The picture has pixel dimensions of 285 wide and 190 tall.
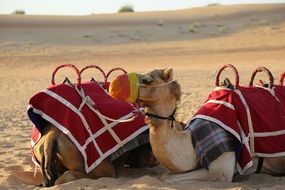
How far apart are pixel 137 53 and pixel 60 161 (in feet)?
76.7

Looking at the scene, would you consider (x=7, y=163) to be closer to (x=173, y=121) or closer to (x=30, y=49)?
(x=173, y=121)

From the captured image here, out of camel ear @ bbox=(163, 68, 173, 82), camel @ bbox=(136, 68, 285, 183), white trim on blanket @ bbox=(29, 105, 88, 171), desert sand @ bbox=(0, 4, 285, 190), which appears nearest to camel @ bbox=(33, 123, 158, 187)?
white trim on blanket @ bbox=(29, 105, 88, 171)

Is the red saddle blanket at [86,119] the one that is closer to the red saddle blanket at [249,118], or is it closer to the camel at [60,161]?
the camel at [60,161]

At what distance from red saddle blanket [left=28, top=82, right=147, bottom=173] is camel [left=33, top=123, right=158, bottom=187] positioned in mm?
63

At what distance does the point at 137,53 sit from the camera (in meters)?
28.7

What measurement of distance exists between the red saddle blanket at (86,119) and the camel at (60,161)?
63mm

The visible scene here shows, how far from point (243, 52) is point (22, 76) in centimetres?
1156

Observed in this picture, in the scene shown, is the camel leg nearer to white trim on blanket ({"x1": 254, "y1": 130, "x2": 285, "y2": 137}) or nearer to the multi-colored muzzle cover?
white trim on blanket ({"x1": 254, "y1": 130, "x2": 285, "y2": 137})

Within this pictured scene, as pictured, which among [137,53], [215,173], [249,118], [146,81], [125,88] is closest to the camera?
[125,88]

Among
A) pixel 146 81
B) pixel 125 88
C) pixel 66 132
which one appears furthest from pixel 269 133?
pixel 66 132

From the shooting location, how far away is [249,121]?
17.5 feet

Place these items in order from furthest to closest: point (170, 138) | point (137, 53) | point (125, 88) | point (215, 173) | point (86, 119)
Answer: point (137, 53), point (86, 119), point (215, 173), point (170, 138), point (125, 88)

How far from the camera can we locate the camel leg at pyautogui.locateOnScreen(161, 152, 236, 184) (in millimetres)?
5035

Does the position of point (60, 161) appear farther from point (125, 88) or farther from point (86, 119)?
point (125, 88)
